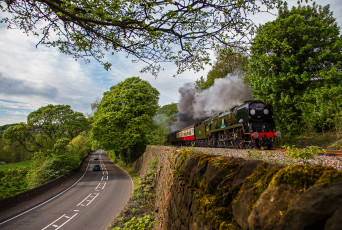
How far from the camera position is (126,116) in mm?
26641

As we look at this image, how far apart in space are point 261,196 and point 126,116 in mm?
25712

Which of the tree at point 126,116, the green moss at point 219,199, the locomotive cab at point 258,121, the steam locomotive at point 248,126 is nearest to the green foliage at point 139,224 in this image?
the steam locomotive at point 248,126

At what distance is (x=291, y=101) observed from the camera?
16562mm

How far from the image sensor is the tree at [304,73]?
14.6 meters

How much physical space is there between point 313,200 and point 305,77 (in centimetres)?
1722

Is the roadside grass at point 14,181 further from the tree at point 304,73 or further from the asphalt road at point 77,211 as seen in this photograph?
the tree at point 304,73

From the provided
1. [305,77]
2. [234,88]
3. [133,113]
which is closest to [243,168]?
[305,77]

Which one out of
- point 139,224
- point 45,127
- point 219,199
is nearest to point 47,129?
point 45,127

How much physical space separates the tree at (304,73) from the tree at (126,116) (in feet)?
49.1

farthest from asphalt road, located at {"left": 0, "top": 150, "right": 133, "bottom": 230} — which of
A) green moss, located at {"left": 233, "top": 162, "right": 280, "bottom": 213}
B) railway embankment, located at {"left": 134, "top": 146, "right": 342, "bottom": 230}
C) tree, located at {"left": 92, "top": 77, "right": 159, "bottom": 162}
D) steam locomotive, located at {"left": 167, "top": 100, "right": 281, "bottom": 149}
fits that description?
green moss, located at {"left": 233, "top": 162, "right": 280, "bottom": 213}

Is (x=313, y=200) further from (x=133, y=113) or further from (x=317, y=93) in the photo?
(x=133, y=113)

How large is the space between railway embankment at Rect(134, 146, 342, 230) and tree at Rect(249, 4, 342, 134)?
43.1 feet

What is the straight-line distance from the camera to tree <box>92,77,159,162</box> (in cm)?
2620

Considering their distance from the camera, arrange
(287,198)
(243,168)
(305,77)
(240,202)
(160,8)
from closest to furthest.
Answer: (287,198)
(240,202)
(243,168)
(160,8)
(305,77)
